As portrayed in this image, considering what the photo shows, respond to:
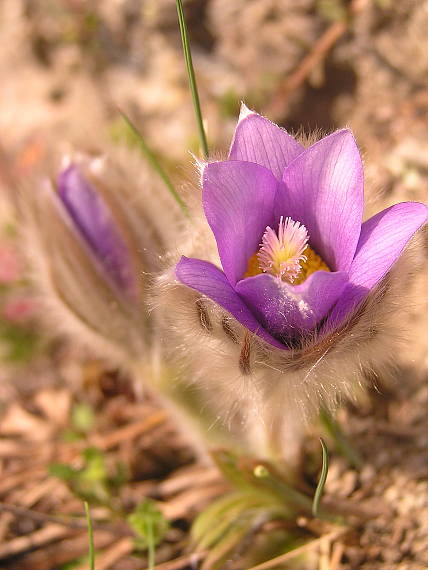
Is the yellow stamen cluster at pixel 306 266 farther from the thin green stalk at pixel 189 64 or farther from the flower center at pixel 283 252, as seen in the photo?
the thin green stalk at pixel 189 64

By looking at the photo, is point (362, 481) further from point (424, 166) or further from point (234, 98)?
point (234, 98)

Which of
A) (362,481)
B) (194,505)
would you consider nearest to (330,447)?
(362,481)

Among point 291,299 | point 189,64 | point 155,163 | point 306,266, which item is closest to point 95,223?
point 155,163

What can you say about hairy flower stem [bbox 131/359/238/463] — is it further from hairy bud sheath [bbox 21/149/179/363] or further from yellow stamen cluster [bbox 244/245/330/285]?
yellow stamen cluster [bbox 244/245/330/285]

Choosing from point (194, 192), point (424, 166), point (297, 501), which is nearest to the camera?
point (194, 192)

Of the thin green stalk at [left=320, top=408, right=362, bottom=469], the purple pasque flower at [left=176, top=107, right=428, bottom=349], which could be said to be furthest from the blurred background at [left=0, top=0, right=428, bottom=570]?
the purple pasque flower at [left=176, top=107, right=428, bottom=349]

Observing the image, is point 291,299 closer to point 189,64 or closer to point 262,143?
point 262,143

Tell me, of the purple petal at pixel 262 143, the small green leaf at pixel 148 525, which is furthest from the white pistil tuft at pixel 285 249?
the small green leaf at pixel 148 525
